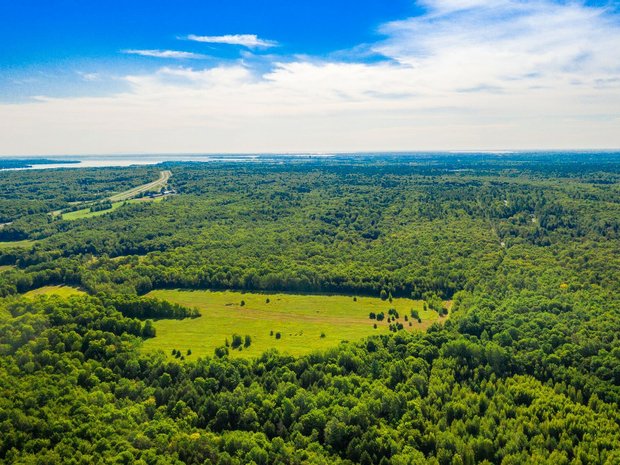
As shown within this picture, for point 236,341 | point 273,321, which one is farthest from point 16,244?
point 236,341

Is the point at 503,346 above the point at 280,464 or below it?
above

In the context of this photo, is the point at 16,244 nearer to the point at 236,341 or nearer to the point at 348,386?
the point at 236,341

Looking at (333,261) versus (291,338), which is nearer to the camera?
(291,338)

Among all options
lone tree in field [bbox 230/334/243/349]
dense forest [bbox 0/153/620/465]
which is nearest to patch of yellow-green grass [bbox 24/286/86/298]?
dense forest [bbox 0/153/620/465]

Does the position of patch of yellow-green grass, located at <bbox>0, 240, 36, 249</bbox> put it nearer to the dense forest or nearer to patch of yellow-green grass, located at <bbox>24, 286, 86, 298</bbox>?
patch of yellow-green grass, located at <bbox>24, 286, 86, 298</bbox>

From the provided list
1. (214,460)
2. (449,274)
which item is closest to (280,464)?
(214,460)

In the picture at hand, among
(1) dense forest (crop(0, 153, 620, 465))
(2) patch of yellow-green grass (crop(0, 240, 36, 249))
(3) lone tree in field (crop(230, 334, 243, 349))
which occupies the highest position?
(2) patch of yellow-green grass (crop(0, 240, 36, 249))

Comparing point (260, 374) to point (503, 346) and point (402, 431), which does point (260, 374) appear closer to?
point (402, 431)

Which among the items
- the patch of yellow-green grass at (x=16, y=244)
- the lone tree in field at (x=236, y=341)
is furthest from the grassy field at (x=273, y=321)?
the patch of yellow-green grass at (x=16, y=244)

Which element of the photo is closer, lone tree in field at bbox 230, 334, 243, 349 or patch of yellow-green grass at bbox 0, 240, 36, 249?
lone tree in field at bbox 230, 334, 243, 349
